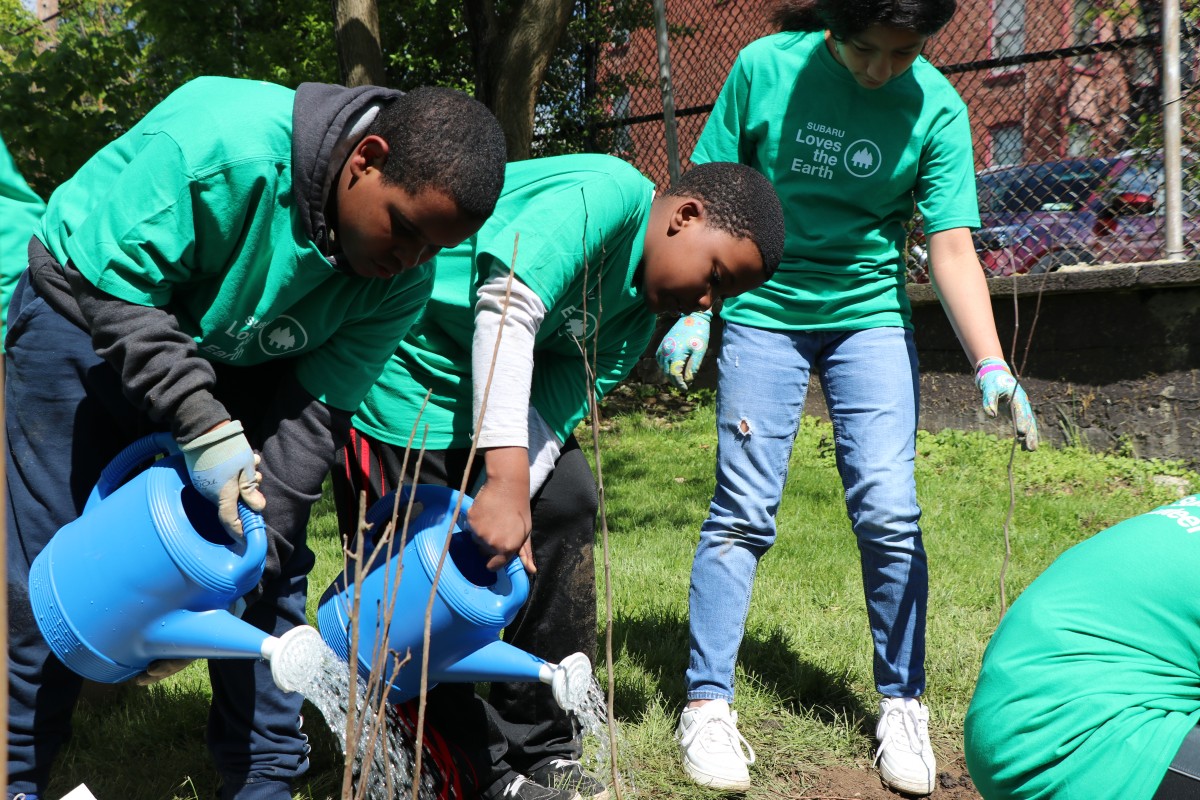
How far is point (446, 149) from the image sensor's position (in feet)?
5.47

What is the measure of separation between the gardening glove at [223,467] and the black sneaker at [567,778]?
108 centimetres

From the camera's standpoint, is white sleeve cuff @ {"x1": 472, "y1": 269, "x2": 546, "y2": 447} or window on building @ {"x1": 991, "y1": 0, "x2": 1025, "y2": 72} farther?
window on building @ {"x1": 991, "y1": 0, "x2": 1025, "y2": 72}

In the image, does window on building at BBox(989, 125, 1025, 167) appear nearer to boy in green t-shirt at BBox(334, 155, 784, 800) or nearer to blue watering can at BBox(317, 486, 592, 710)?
boy in green t-shirt at BBox(334, 155, 784, 800)

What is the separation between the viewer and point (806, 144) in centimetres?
264

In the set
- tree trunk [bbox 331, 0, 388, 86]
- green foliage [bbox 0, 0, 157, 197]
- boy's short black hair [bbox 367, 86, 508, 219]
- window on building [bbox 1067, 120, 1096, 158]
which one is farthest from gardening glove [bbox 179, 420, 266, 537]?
green foliage [bbox 0, 0, 157, 197]

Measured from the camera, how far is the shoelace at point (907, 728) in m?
2.55

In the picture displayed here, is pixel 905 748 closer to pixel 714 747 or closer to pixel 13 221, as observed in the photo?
pixel 714 747

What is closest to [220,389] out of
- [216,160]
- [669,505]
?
[216,160]

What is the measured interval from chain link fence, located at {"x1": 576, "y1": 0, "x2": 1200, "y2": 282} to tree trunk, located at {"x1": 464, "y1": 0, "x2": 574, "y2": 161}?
6.89 ft

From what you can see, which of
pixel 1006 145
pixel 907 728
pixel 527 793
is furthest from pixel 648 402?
pixel 527 793

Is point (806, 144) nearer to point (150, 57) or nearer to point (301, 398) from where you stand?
point (301, 398)

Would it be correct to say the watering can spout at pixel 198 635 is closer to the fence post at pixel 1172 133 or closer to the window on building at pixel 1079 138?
the fence post at pixel 1172 133

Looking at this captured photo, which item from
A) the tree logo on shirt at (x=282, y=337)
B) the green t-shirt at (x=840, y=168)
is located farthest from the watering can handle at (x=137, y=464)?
the green t-shirt at (x=840, y=168)

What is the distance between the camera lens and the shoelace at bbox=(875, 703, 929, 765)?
Answer: 8.38 ft
